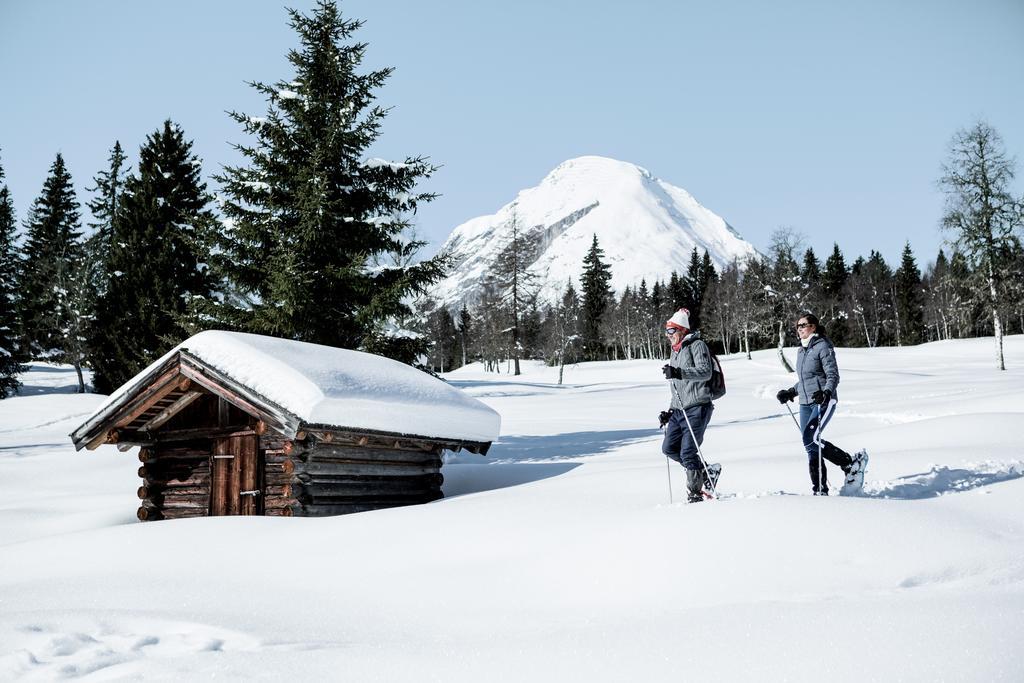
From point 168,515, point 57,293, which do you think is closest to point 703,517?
point 168,515

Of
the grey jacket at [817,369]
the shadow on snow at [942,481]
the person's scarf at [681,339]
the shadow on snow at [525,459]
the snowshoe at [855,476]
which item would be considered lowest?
the shadow on snow at [525,459]

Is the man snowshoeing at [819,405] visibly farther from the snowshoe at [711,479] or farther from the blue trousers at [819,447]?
the snowshoe at [711,479]

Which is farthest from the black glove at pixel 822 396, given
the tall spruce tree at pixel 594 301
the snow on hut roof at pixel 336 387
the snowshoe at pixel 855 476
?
the tall spruce tree at pixel 594 301

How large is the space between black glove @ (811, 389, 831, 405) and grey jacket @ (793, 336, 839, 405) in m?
0.07

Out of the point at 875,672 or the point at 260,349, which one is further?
the point at 260,349

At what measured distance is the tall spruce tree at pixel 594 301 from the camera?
86.5 m

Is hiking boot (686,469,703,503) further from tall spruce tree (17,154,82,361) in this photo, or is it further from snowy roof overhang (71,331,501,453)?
tall spruce tree (17,154,82,361)

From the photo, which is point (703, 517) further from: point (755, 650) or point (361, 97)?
point (361, 97)

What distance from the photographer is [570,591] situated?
16.8 ft

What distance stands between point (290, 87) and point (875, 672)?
17.7 metres

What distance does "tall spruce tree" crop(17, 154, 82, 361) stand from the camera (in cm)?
3956

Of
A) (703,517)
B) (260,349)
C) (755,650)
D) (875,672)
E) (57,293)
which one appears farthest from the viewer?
(57,293)

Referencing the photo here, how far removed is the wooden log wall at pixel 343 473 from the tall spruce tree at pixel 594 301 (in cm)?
7365

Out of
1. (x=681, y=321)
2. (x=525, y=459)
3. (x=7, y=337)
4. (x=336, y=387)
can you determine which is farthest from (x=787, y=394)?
(x=7, y=337)
